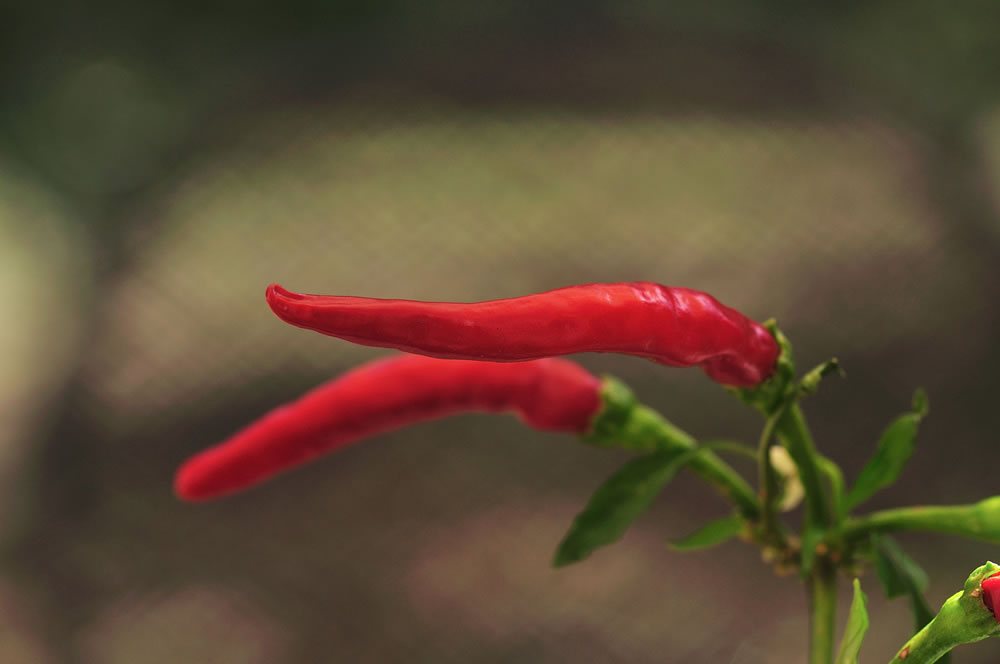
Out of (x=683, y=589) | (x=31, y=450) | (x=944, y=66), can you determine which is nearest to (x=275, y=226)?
(x=31, y=450)

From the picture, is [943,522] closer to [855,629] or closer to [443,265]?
[855,629]

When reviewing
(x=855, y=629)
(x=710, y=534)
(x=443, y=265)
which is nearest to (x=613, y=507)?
(x=710, y=534)

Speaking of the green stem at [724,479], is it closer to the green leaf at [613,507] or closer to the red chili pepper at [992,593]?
the green leaf at [613,507]

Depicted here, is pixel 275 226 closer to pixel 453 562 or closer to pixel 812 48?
pixel 453 562

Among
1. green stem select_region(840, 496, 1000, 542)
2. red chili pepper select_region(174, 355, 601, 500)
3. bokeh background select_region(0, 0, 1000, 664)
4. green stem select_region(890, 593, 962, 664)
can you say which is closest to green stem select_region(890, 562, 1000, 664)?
green stem select_region(890, 593, 962, 664)

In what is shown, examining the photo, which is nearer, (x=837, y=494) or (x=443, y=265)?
(x=837, y=494)

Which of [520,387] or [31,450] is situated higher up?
[31,450]
